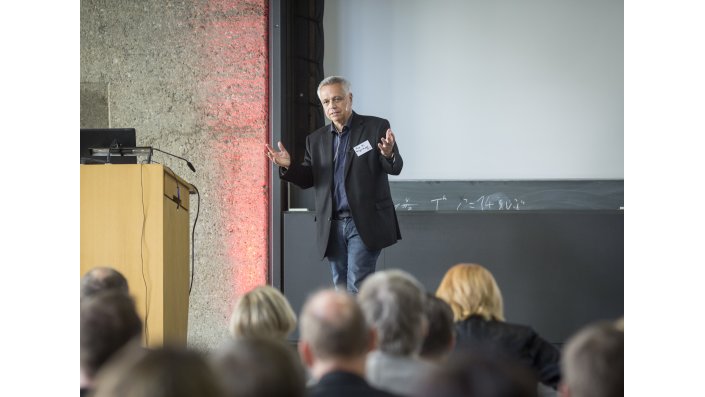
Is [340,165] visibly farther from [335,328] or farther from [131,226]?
[335,328]

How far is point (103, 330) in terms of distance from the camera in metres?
2.22

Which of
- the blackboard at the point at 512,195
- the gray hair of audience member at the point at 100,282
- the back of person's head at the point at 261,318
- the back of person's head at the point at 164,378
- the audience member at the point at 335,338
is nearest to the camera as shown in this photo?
the back of person's head at the point at 164,378

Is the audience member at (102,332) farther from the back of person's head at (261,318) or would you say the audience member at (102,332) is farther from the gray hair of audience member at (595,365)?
the gray hair of audience member at (595,365)

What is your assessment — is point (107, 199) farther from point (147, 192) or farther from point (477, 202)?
point (477, 202)

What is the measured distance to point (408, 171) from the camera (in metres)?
6.45

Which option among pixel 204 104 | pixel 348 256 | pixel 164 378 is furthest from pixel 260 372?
pixel 204 104

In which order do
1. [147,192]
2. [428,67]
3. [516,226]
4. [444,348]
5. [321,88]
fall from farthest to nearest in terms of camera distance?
[428,67], [516,226], [321,88], [147,192], [444,348]

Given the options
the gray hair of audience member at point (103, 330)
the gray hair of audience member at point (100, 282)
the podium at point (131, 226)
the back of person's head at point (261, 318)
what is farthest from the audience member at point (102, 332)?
the podium at point (131, 226)

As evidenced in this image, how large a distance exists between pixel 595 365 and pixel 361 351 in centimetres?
57

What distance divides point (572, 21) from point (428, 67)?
1.06 metres

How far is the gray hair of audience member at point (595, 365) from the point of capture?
167cm

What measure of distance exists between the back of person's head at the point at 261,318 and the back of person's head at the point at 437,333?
40 cm
